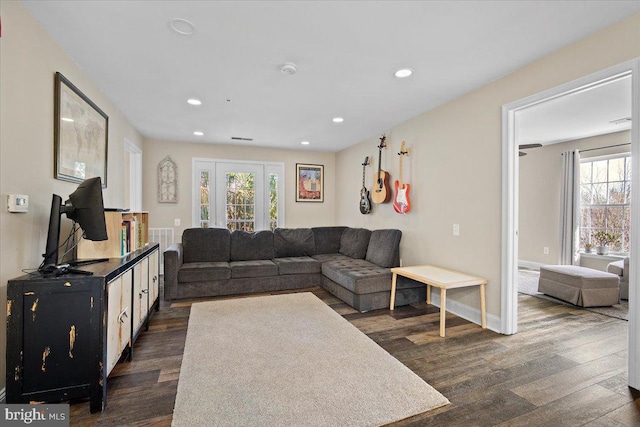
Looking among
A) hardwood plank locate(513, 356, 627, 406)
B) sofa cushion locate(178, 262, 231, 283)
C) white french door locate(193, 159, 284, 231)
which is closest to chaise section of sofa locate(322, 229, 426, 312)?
sofa cushion locate(178, 262, 231, 283)

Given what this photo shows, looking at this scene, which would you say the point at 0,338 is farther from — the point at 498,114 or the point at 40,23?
the point at 498,114

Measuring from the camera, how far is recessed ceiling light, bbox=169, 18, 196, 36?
6.42 feet

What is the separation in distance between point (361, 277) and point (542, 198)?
467 centimetres

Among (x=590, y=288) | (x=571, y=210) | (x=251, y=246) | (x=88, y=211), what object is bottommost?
(x=590, y=288)

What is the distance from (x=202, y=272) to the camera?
3.95 m

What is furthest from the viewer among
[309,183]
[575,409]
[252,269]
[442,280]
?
[309,183]

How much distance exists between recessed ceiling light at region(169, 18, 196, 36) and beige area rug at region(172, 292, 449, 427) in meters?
2.40

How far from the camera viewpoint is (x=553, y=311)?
3.48 meters

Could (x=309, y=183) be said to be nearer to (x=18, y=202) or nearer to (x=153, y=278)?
(x=153, y=278)

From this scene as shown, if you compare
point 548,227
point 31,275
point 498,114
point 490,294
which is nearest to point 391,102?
point 498,114

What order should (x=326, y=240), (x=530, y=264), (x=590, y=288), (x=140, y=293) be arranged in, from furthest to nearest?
(x=530, y=264) < (x=326, y=240) < (x=590, y=288) < (x=140, y=293)

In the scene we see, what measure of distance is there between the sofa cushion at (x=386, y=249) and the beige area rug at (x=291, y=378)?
4.15 feet

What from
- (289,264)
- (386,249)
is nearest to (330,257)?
(289,264)

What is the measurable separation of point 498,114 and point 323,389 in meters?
2.85
